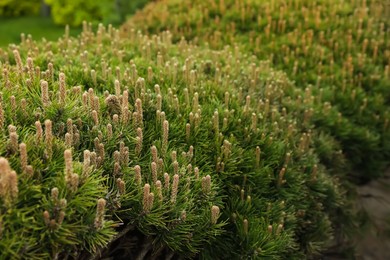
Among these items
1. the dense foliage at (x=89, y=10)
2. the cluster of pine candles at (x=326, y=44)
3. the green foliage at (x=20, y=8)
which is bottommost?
the green foliage at (x=20, y=8)

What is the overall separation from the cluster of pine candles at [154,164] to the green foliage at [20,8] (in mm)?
14441

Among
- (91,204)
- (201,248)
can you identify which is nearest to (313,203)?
(201,248)

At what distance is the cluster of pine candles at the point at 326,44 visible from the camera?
7457 mm

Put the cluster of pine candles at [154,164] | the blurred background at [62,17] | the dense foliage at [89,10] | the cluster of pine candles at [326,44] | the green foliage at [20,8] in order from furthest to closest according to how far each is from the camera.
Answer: the green foliage at [20,8] → the blurred background at [62,17] → the dense foliage at [89,10] → the cluster of pine candles at [326,44] → the cluster of pine candles at [154,164]

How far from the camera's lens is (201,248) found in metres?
4.29

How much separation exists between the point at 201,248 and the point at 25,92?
A: 1821 mm

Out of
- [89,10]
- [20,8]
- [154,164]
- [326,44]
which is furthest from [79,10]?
[154,164]

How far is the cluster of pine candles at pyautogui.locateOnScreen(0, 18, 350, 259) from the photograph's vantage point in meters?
3.23

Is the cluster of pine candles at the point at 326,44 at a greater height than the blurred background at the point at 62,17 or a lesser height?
greater

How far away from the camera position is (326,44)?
8.91 metres

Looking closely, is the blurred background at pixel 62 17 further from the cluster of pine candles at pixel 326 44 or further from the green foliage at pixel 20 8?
the cluster of pine candles at pixel 326 44

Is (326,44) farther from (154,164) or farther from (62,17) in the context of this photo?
(62,17)

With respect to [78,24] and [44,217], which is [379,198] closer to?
[44,217]

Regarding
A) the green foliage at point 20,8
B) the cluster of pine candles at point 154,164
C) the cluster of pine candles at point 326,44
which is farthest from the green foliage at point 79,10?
the cluster of pine candles at point 154,164
